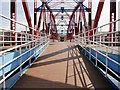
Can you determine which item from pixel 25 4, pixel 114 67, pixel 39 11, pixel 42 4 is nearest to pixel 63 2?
pixel 42 4

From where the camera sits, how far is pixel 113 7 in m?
6.52

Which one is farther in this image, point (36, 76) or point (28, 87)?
point (36, 76)

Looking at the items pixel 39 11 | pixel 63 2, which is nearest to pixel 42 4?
pixel 39 11

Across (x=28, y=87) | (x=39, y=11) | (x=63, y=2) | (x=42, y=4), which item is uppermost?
(x=63, y=2)

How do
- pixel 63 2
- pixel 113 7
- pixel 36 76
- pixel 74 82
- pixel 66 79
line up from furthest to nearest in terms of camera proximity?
pixel 63 2 < pixel 113 7 < pixel 36 76 < pixel 66 79 < pixel 74 82

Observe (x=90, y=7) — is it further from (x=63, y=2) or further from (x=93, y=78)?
(x=93, y=78)

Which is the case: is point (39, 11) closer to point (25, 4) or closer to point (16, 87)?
point (25, 4)

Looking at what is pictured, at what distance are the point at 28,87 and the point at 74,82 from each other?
0.90 meters

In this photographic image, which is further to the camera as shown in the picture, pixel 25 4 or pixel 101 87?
pixel 25 4

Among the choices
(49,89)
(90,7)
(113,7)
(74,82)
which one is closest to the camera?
(49,89)

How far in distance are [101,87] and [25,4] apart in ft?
21.5

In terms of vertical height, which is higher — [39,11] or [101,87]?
[39,11]

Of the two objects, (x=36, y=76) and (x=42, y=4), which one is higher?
(x=42, y=4)

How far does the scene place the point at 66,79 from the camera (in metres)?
2.25
